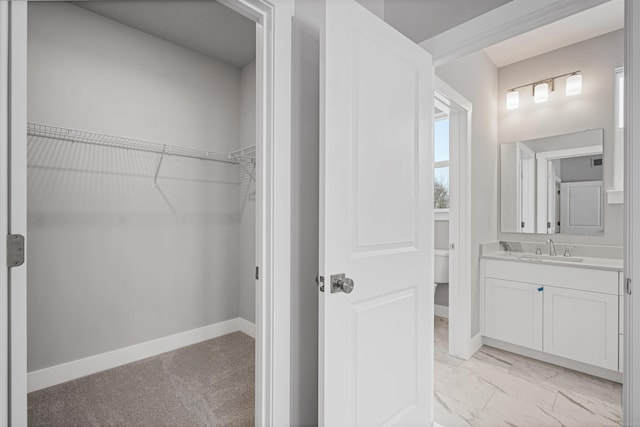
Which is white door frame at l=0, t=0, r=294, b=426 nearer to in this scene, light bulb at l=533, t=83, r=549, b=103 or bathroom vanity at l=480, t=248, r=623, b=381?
bathroom vanity at l=480, t=248, r=623, b=381

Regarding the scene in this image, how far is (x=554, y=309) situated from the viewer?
8.14 ft

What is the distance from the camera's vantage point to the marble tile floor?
1.86 meters

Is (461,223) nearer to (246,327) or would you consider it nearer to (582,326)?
(582,326)

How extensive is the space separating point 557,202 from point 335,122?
2785mm

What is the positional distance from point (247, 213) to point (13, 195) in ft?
7.66

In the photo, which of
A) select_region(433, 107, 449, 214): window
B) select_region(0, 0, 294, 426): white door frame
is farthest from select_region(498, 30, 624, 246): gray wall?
select_region(0, 0, 294, 426): white door frame

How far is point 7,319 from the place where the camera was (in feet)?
2.67

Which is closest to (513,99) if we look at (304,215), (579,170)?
(579,170)

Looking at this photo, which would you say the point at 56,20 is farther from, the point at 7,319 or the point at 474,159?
the point at 474,159

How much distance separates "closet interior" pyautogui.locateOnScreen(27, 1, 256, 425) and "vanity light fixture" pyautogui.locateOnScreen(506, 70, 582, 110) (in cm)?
265

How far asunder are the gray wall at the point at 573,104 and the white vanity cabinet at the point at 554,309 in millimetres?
581

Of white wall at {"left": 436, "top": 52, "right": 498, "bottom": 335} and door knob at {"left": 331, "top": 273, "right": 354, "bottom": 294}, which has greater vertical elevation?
white wall at {"left": 436, "top": 52, "right": 498, "bottom": 335}

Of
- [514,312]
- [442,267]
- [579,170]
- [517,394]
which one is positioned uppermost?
[579,170]

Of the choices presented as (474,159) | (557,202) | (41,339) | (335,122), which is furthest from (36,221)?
(557,202)
